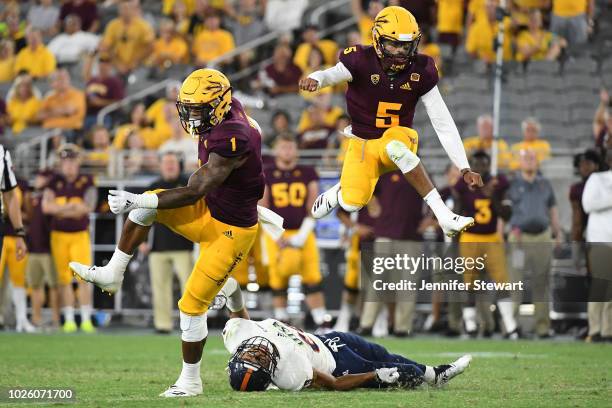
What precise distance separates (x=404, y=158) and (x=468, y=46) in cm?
841

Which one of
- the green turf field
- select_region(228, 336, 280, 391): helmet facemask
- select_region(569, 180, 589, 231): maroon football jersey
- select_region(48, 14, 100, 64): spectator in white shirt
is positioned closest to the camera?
the green turf field

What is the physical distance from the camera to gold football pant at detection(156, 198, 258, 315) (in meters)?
7.87

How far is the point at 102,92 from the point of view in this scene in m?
18.1

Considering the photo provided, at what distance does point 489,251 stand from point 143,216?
6.28 metres

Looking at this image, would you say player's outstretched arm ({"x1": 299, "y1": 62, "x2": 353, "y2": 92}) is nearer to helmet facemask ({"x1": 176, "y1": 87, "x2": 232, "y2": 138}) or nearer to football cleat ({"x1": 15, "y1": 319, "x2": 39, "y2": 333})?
helmet facemask ({"x1": 176, "y1": 87, "x2": 232, "y2": 138})

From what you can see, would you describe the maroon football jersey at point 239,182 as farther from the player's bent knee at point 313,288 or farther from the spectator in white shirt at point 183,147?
the spectator in white shirt at point 183,147

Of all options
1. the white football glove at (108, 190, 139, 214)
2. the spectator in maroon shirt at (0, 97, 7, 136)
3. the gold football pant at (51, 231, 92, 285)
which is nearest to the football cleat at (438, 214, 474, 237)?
the white football glove at (108, 190, 139, 214)

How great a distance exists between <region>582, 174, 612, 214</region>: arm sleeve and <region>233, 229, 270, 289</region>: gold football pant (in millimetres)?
3620

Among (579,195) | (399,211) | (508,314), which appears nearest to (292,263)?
(399,211)

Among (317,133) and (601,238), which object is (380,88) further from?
(317,133)

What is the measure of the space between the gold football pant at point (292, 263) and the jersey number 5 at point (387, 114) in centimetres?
454

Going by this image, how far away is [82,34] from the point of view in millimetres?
19656

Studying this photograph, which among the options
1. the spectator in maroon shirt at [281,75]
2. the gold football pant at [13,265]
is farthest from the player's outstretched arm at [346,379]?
the spectator in maroon shirt at [281,75]

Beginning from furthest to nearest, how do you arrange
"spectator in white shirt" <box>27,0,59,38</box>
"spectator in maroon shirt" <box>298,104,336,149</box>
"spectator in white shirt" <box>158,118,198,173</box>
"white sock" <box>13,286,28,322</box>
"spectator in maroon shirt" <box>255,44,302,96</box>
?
1. "spectator in white shirt" <box>27,0,59,38</box>
2. "spectator in maroon shirt" <box>255,44,302,96</box>
3. "spectator in maroon shirt" <box>298,104,336,149</box>
4. "spectator in white shirt" <box>158,118,198,173</box>
5. "white sock" <box>13,286,28,322</box>
